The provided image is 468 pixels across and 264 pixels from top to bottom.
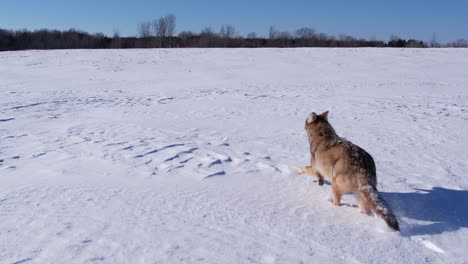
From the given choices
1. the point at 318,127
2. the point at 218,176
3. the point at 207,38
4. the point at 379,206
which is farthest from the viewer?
the point at 207,38

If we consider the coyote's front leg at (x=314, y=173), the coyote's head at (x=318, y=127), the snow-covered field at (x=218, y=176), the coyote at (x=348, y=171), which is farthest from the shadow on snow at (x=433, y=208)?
the coyote's head at (x=318, y=127)

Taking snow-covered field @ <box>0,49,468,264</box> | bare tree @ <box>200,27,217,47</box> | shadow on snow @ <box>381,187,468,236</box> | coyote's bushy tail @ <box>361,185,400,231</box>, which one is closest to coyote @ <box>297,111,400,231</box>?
coyote's bushy tail @ <box>361,185,400,231</box>

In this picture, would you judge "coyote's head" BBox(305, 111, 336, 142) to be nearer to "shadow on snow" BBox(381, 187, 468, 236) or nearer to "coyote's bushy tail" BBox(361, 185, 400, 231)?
"shadow on snow" BBox(381, 187, 468, 236)

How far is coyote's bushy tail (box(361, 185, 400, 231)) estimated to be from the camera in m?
3.25

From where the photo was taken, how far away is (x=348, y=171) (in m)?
3.67

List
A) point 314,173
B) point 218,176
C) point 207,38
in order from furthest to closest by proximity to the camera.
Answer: point 207,38 → point 218,176 → point 314,173

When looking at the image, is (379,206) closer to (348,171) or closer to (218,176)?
(348,171)

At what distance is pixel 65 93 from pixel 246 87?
233 inches

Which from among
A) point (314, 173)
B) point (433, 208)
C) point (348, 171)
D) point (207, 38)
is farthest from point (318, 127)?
point (207, 38)

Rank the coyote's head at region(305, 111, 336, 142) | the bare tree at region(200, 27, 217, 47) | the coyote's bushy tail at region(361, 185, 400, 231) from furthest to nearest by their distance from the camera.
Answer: the bare tree at region(200, 27, 217, 47) < the coyote's head at region(305, 111, 336, 142) < the coyote's bushy tail at region(361, 185, 400, 231)

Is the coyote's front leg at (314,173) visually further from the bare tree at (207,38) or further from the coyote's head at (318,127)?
the bare tree at (207,38)

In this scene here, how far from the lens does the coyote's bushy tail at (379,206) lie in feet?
10.7

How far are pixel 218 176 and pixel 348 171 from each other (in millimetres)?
1759

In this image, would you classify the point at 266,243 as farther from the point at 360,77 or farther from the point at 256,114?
the point at 360,77
